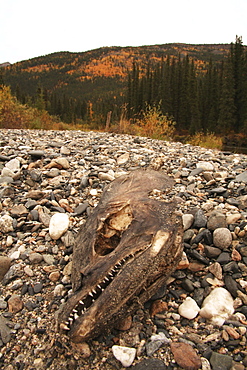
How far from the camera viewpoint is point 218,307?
1800 millimetres

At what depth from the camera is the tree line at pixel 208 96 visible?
3700cm

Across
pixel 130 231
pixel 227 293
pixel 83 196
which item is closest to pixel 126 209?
pixel 130 231

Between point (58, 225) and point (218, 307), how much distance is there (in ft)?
5.77

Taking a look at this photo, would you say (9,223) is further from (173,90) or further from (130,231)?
(173,90)

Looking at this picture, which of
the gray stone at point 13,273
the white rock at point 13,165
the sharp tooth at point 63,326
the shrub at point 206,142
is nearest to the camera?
the sharp tooth at point 63,326

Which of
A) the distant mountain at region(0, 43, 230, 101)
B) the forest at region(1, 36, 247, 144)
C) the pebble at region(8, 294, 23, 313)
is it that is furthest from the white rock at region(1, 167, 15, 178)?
the distant mountain at region(0, 43, 230, 101)

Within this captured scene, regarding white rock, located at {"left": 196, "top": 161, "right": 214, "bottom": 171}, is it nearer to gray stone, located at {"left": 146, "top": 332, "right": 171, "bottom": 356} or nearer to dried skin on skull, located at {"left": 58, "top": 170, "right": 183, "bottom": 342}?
dried skin on skull, located at {"left": 58, "top": 170, "right": 183, "bottom": 342}

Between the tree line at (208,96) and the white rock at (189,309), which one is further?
the tree line at (208,96)

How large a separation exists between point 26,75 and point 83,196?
167 metres

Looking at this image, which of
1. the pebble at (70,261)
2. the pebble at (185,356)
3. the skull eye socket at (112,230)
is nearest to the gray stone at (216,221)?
the pebble at (70,261)

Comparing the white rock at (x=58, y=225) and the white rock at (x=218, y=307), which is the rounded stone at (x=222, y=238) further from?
the white rock at (x=58, y=225)

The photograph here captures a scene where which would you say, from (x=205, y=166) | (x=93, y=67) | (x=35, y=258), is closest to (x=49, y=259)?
(x=35, y=258)

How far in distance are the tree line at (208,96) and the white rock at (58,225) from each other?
34959mm

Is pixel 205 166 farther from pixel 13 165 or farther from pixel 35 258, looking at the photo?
pixel 13 165
